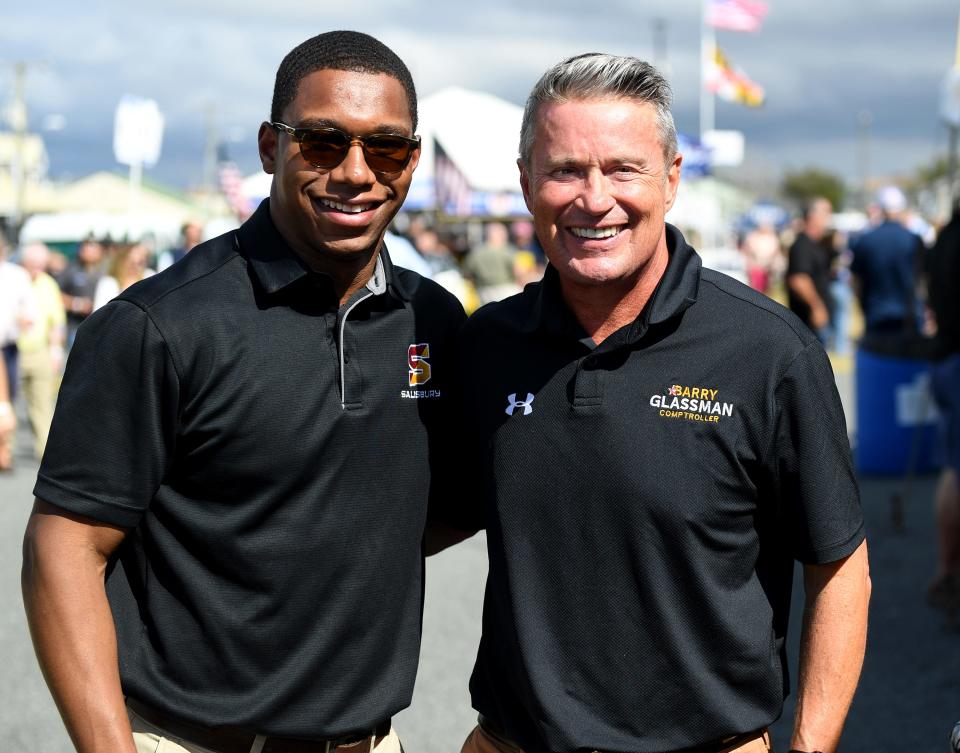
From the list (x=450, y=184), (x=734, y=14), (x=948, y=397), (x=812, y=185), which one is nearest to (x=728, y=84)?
(x=734, y=14)

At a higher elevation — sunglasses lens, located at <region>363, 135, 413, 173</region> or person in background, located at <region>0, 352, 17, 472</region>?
sunglasses lens, located at <region>363, 135, 413, 173</region>

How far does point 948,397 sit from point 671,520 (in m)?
4.59

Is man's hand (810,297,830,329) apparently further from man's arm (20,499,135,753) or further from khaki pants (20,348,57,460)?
man's arm (20,499,135,753)

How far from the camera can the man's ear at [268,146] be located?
Result: 2643 millimetres

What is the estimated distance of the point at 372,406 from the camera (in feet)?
8.22

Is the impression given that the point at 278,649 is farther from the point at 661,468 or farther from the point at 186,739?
the point at 661,468

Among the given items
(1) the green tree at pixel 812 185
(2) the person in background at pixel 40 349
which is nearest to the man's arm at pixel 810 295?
(2) the person in background at pixel 40 349

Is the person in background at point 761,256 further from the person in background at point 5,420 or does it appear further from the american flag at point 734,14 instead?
the person in background at point 5,420

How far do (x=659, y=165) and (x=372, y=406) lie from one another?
748mm

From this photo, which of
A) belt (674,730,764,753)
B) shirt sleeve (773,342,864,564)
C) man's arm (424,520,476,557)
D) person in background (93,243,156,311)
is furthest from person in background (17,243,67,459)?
shirt sleeve (773,342,864,564)

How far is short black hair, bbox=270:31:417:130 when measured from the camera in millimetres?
2523

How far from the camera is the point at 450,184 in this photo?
18.7 meters

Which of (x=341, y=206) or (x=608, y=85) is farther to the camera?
(x=341, y=206)

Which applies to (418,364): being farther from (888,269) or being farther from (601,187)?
(888,269)
